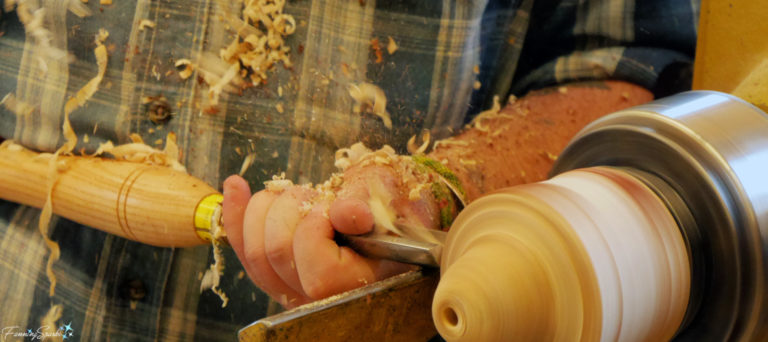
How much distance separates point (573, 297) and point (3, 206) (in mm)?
1174

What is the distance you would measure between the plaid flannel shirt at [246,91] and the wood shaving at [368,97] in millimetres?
11

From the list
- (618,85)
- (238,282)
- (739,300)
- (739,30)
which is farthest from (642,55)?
(238,282)

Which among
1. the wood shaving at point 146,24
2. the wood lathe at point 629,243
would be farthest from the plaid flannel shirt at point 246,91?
the wood lathe at point 629,243

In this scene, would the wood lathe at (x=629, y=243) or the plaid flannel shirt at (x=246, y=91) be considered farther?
the plaid flannel shirt at (x=246, y=91)

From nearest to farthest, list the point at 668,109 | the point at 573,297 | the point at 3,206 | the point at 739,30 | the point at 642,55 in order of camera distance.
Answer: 1. the point at 573,297
2. the point at 668,109
3. the point at 739,30
4. the point at 642,55
5. the point at 3,206

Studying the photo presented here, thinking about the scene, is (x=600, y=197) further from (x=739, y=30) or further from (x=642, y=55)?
(x=642, y=55)

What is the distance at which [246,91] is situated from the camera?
97cm

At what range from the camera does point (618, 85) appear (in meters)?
0.94

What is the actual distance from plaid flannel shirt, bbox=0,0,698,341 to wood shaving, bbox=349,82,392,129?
1cm

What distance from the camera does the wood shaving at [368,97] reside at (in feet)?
3.06

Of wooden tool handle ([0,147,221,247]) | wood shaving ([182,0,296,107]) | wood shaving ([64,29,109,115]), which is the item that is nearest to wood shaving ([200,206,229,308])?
wooden tool handle ([0,147,221,247])

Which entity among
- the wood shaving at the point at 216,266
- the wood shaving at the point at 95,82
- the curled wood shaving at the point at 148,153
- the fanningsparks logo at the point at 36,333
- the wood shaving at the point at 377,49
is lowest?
the fanningsparks logo at the point at 36,333

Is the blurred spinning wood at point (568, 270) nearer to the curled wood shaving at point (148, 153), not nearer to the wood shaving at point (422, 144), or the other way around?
the wood shaving at point (422, 144)

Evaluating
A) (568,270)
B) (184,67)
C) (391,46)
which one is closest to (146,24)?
(184,67)
